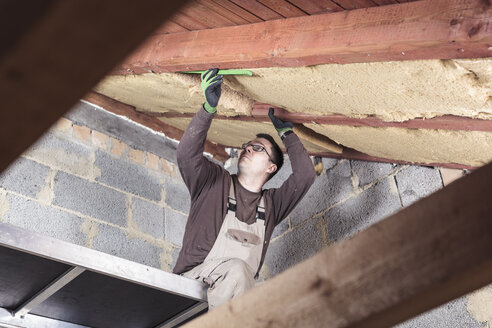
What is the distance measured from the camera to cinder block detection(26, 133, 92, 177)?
359 cm

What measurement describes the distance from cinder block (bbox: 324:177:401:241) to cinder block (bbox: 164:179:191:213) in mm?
1059

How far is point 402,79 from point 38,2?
1772 mm

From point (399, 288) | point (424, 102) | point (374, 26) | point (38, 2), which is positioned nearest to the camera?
point (38, 2)

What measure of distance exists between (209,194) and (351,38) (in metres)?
1.44

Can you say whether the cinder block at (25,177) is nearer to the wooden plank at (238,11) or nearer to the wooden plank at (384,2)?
the wooden plank at (238,11)

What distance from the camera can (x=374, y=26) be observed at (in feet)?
6.49

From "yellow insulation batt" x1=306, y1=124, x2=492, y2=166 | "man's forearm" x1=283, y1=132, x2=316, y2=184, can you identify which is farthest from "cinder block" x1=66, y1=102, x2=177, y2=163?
"yellow insulation batt" x1=306, y1=124, x2=492, y2=166

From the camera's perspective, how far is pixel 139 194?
3.96 meters

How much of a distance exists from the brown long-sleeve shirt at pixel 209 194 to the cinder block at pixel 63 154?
846 millimetres

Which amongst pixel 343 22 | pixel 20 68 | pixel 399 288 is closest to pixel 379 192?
pixel 343 22

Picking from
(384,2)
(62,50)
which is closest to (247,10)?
(384,2)

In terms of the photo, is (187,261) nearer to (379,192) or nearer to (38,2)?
(379,192)

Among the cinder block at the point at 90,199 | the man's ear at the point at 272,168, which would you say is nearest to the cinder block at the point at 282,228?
the man's ear at the point at 272,168

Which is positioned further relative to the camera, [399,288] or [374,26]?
[374,26]
